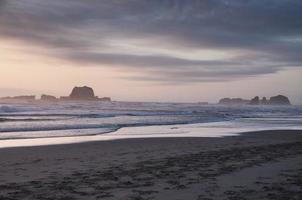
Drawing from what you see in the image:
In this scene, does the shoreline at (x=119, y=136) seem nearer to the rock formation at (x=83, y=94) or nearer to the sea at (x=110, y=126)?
the sea at (x=110, y=126)

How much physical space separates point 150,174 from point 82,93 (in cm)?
18055

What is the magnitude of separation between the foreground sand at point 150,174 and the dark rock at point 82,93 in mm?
173583

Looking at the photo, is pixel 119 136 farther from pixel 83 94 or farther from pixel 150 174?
pixel 83 94

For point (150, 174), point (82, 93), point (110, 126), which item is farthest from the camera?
point (82, 93)

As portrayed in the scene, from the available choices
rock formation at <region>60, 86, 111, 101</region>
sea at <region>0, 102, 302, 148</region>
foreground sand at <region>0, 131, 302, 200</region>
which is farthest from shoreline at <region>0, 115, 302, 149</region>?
rock formation at <region>60, 86, 111, 101</region>

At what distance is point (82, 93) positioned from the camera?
186875 millimetres

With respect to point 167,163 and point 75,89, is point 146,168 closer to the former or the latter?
point 167,163

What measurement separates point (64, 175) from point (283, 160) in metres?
6.61

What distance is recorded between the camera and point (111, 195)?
282 inches

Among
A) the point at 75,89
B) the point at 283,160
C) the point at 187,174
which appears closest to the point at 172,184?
the point at 187,174

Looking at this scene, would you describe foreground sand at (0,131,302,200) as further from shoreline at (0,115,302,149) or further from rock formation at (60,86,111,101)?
rock formation at (60,86,111,101)

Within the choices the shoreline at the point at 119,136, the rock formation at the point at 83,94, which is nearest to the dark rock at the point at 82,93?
the rock formation at the point at 83,94

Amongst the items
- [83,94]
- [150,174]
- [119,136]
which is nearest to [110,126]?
[119,136]

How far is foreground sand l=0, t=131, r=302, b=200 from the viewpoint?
289 inches
